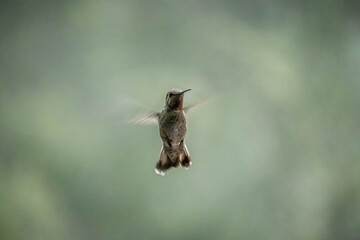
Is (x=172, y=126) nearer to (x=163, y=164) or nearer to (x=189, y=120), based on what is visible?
(x=163, y=164)

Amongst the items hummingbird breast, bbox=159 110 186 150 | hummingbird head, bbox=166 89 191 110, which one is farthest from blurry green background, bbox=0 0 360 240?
hummingbird head, bbox=166 89 191 110

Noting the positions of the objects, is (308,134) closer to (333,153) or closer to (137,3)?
(333,153)

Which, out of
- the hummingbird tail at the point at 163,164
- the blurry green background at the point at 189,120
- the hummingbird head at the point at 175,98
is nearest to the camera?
the hummingbird head at the point at 175,98

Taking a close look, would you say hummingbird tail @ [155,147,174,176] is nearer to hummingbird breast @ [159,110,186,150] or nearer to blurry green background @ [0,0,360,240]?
hummingbird breast @ [159,110,186,150]

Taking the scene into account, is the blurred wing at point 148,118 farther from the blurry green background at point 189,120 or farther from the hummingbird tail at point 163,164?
Result: the blurry green background at point 189,120

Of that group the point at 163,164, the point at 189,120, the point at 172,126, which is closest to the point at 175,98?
the point at 172,126

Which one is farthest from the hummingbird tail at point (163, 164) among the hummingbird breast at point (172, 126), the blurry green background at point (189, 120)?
the blurry green background at point (189, 120)
